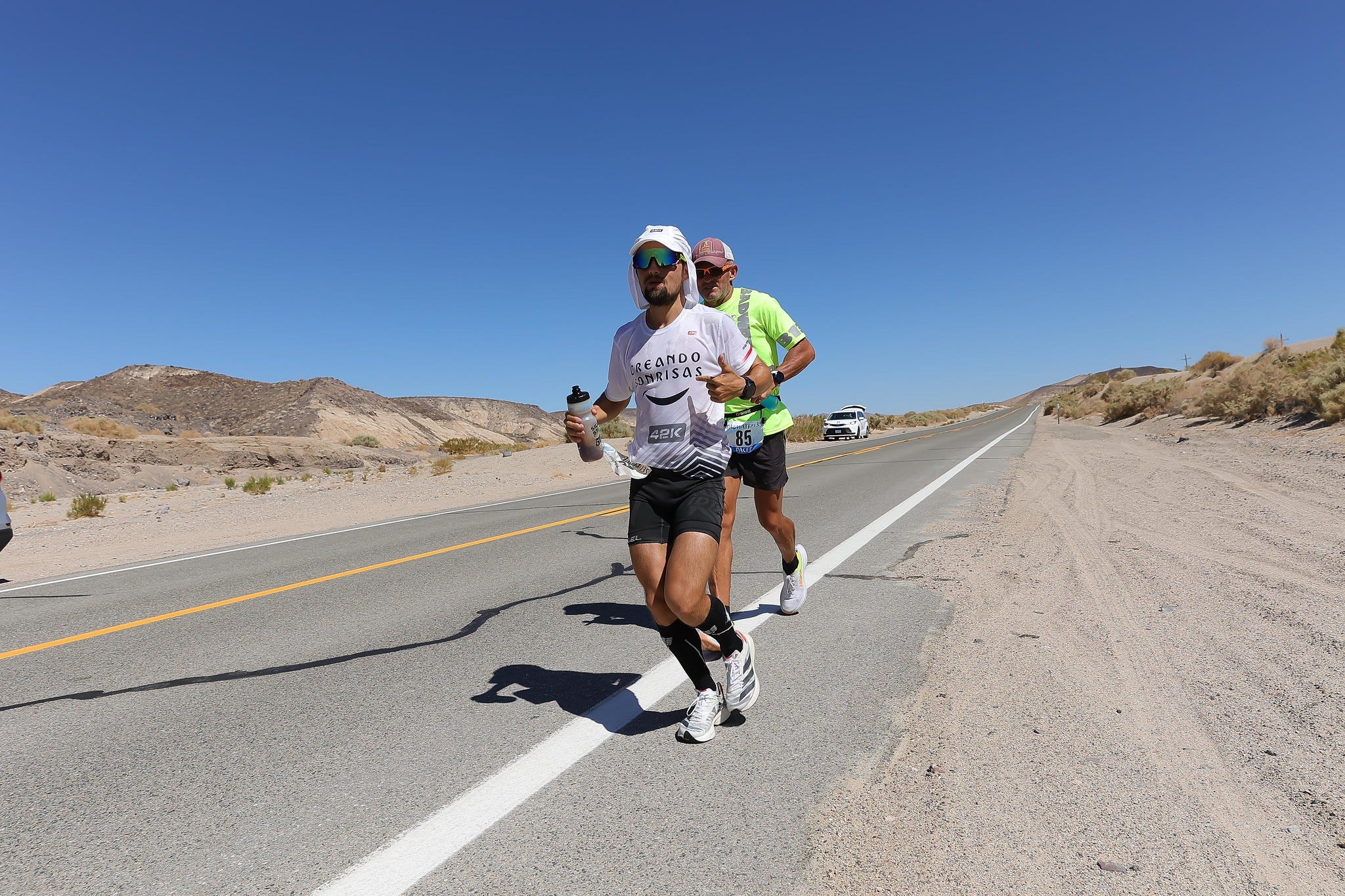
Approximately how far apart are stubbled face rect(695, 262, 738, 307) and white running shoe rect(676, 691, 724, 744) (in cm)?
218

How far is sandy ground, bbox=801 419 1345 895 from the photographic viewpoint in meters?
2.18

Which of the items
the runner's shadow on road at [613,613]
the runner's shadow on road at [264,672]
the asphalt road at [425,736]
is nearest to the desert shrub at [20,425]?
the asphalt road at [425,736]

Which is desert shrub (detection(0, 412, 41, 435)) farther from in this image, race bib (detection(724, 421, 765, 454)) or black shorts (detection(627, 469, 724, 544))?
black shorts (detection(627, 469, 724, 544))

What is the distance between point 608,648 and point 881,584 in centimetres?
236

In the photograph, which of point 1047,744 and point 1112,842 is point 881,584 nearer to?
point 1047,744

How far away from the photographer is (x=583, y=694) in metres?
3.75

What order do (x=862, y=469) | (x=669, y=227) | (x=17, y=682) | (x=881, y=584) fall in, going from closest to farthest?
(x=669, y=227), (x=17, y=682), (x=881, y=584), (x=862, y=469)

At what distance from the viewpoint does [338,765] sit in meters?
3.04

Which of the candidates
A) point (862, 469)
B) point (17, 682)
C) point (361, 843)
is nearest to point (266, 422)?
point (862, 469)

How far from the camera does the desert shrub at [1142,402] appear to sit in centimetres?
3159

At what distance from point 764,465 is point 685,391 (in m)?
1.53

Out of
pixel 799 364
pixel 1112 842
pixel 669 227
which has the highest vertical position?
pixel 669 227

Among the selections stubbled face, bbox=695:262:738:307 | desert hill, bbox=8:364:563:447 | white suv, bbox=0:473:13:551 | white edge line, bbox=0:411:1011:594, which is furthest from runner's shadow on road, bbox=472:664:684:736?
desert hill, bbox=8:364:563:447

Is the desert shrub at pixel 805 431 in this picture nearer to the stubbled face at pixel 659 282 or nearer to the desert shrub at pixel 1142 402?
the desert shrub at pixel 1142 402
